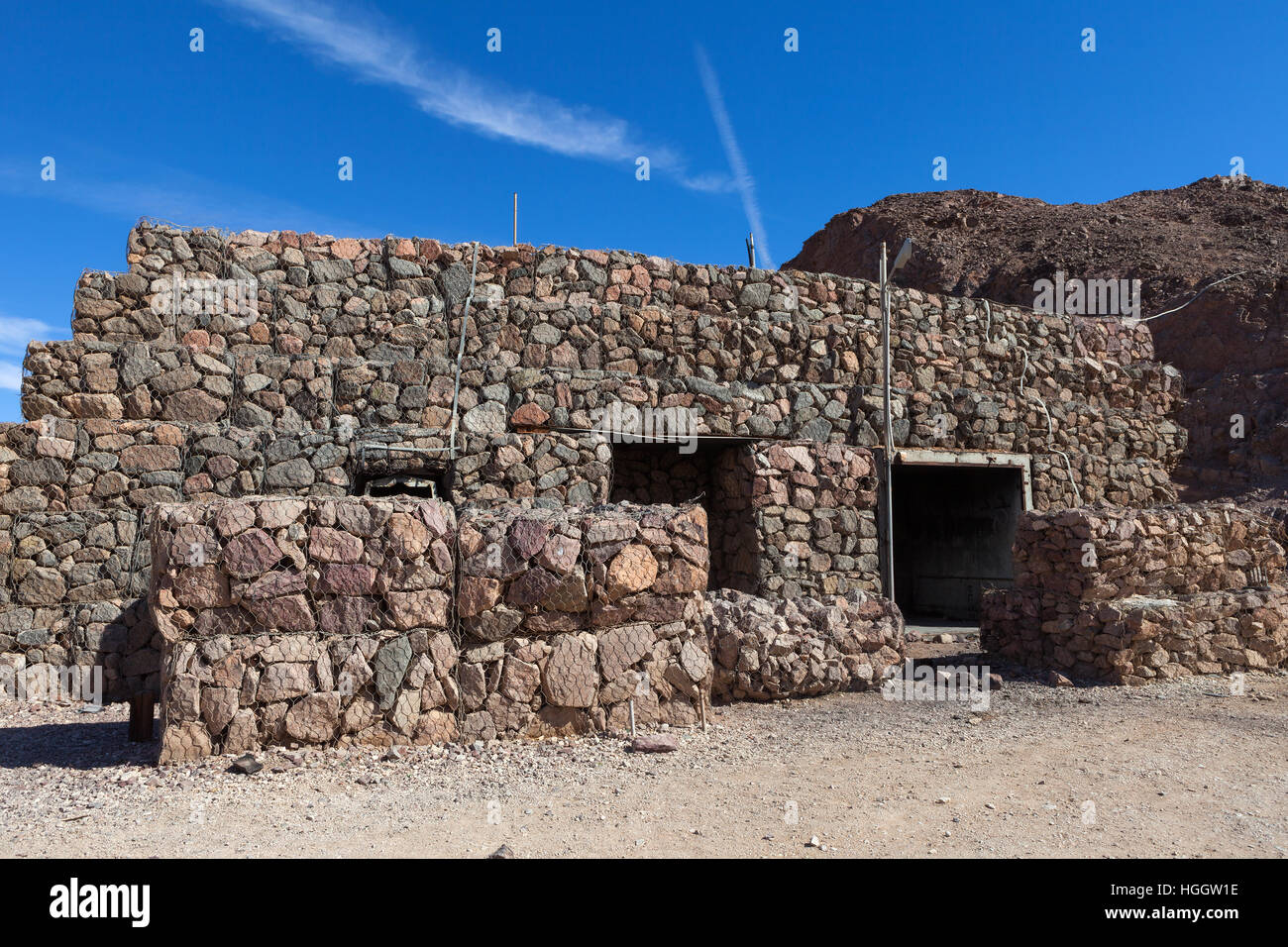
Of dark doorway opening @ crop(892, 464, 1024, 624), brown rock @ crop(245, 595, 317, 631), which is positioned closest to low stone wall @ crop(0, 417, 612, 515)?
brown rock @ crop(245, 595, 317, 631)

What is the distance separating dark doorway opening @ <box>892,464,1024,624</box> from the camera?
12.3 m

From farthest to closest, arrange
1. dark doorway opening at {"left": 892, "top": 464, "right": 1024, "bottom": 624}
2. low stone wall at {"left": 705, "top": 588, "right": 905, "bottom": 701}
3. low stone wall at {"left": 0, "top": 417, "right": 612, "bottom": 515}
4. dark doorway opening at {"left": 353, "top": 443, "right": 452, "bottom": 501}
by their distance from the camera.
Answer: dark doorway opening at {"left": 892, "top": 464, "right": 1024, "bottom": 624}, dark doorway opening at {"left": 353, "top": 443, "right": 452, "bottom": 501}, low stone wall at {"left": 0, "top": 417, "right": 612, "bottom": 515}, low stone wall at {"left": 705, "top": 588, "right": 905, "bottom": 701}

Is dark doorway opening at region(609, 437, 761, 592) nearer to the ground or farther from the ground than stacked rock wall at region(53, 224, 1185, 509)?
nearer to the ground

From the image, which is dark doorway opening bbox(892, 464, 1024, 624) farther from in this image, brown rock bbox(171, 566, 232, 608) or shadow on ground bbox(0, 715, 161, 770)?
shadow on ground bbox(0, 715, 161, 770)

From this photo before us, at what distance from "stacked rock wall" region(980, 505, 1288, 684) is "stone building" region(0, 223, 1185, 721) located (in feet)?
2.51

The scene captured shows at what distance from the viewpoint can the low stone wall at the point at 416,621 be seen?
4.93 metres

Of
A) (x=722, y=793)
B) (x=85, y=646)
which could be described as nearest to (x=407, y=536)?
(x=722, y=793)

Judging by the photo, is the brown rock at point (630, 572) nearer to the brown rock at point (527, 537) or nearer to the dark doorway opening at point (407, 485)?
the brown rock at point (527, 537)

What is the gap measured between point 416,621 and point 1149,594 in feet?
21.3

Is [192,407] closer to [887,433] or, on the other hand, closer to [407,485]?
[407,485]

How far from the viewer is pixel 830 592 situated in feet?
33.6

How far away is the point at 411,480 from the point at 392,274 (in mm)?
2519

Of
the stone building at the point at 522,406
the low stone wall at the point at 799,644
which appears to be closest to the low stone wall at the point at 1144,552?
the stone building at the point at 522,406
